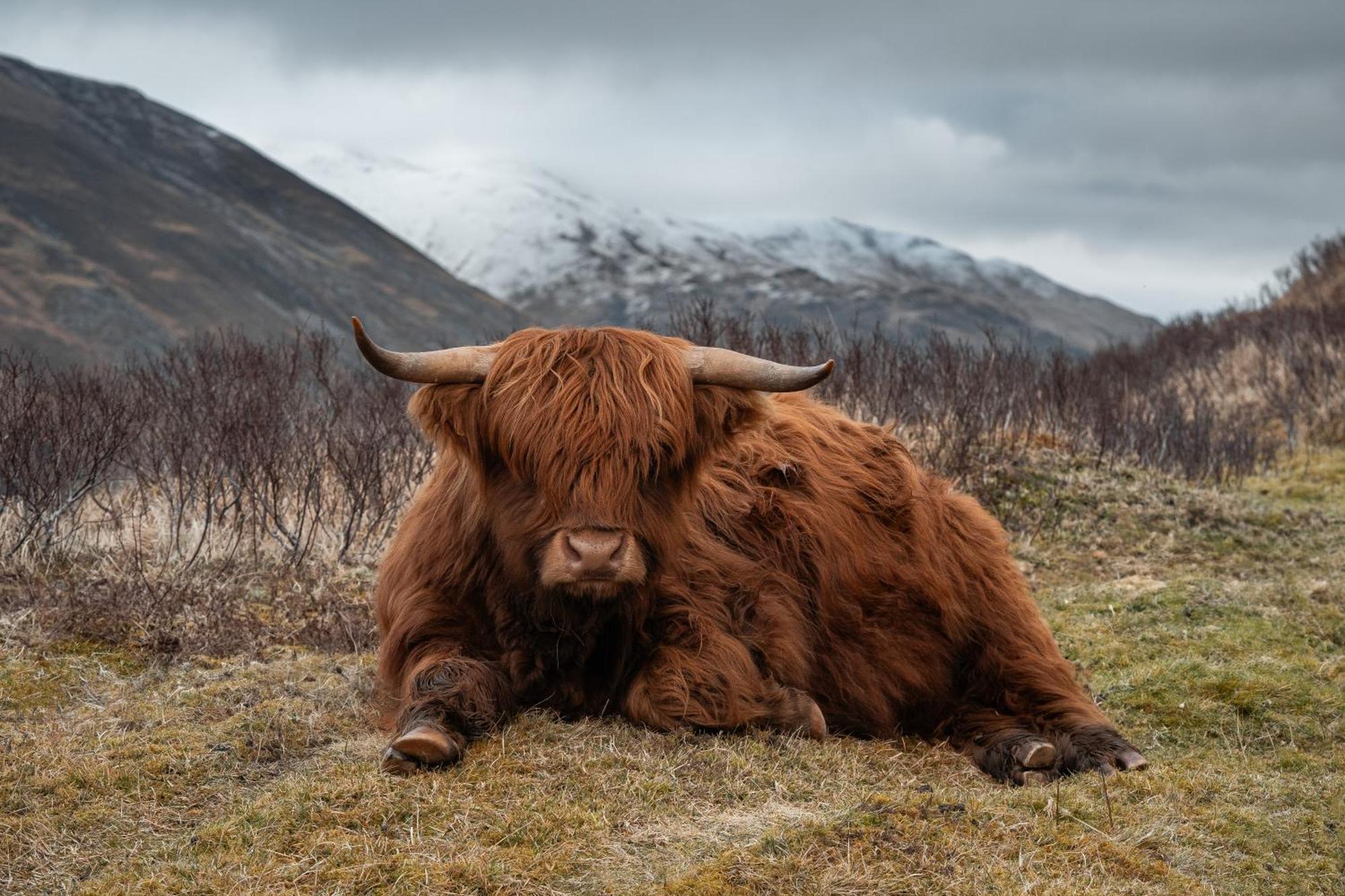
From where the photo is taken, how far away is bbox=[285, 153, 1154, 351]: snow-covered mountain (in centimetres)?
9381

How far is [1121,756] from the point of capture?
14.3 ft

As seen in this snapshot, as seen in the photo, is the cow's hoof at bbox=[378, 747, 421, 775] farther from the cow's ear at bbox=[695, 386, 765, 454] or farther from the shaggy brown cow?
the cow's ear at bbox=[695, 386, 765, 454]

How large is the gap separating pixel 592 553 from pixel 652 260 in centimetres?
10654

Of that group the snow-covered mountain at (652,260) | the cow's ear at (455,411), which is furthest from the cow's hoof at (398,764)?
the snow-covered mountain at (652,260)

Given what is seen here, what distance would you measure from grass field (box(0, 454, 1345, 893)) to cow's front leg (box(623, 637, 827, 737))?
0.08m

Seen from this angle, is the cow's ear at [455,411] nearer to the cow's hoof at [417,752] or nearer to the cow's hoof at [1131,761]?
the cow's hoof at [417,752]

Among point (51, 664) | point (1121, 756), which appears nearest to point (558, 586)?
point (1121, 756)

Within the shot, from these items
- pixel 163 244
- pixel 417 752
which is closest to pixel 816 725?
→ pixel 417 752

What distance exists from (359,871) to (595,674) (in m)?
1.29

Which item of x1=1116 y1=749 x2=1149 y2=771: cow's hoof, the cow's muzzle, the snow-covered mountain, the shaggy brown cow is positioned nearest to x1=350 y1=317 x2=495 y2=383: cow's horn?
the shaggy brown cow

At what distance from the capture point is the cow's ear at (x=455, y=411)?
3.97m

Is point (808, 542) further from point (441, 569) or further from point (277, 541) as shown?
point (277, 541)

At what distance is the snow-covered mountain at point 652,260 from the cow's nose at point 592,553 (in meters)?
72.3

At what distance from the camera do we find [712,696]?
13.0ft
